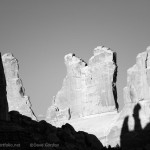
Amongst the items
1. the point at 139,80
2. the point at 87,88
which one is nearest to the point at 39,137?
the point at 139,80

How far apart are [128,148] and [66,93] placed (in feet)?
112

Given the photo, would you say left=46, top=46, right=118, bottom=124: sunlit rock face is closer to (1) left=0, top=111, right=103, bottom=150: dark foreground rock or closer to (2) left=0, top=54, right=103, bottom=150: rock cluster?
(1) left=0, top=111, right=103, bottom=150: dark foreground rock

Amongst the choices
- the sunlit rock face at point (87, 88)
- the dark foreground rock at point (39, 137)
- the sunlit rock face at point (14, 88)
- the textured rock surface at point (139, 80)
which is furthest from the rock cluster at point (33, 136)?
the sunlit rock face at point (14, 88)

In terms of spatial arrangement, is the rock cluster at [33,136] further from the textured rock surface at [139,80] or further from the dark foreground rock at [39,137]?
the textured rock surface at [139,80]

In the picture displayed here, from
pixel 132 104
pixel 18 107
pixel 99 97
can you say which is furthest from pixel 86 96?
pixel 132 104

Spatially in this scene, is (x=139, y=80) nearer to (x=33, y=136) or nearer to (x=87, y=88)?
(x=87, y=88)

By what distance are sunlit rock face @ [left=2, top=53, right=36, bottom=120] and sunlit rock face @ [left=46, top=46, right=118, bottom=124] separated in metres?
5.59

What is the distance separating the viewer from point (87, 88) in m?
60.2

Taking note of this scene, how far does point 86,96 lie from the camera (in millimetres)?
60031

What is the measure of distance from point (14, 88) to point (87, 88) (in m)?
14.2

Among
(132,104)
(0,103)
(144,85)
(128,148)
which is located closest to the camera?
(0,103)

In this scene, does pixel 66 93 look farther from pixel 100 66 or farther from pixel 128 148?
pixel 128 148

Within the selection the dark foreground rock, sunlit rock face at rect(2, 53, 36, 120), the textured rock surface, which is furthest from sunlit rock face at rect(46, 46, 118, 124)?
the dark foreground rock

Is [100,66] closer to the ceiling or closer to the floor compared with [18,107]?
closer to the ceiling
